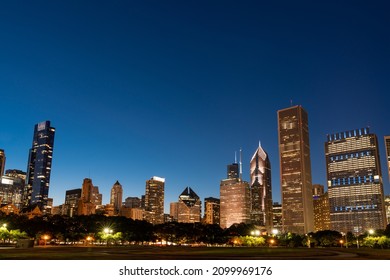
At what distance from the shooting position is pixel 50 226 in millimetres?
81250

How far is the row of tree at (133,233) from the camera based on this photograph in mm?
75562

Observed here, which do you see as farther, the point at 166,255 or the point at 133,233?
the point at 133,233

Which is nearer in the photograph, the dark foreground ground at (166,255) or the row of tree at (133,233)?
the dark foreground ground at (166,255)

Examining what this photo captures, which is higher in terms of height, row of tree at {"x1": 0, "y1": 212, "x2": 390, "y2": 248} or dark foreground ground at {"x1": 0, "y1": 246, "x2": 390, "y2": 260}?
row of tree at {"x1": 0, "y1": 212, "x2": 390, "y2": 248}

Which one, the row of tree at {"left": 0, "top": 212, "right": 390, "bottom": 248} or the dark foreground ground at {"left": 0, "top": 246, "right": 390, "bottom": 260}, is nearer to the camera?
the dark foreground ground at {"left": 0, "top": 246, "right": 390, "bottom": 260}

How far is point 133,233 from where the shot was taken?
8662 centimetres

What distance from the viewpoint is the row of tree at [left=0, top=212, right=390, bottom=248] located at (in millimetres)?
75562

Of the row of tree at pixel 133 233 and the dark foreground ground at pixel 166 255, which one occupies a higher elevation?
the row of tree at pixel 133 233

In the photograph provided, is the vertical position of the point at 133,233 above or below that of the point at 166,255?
above
